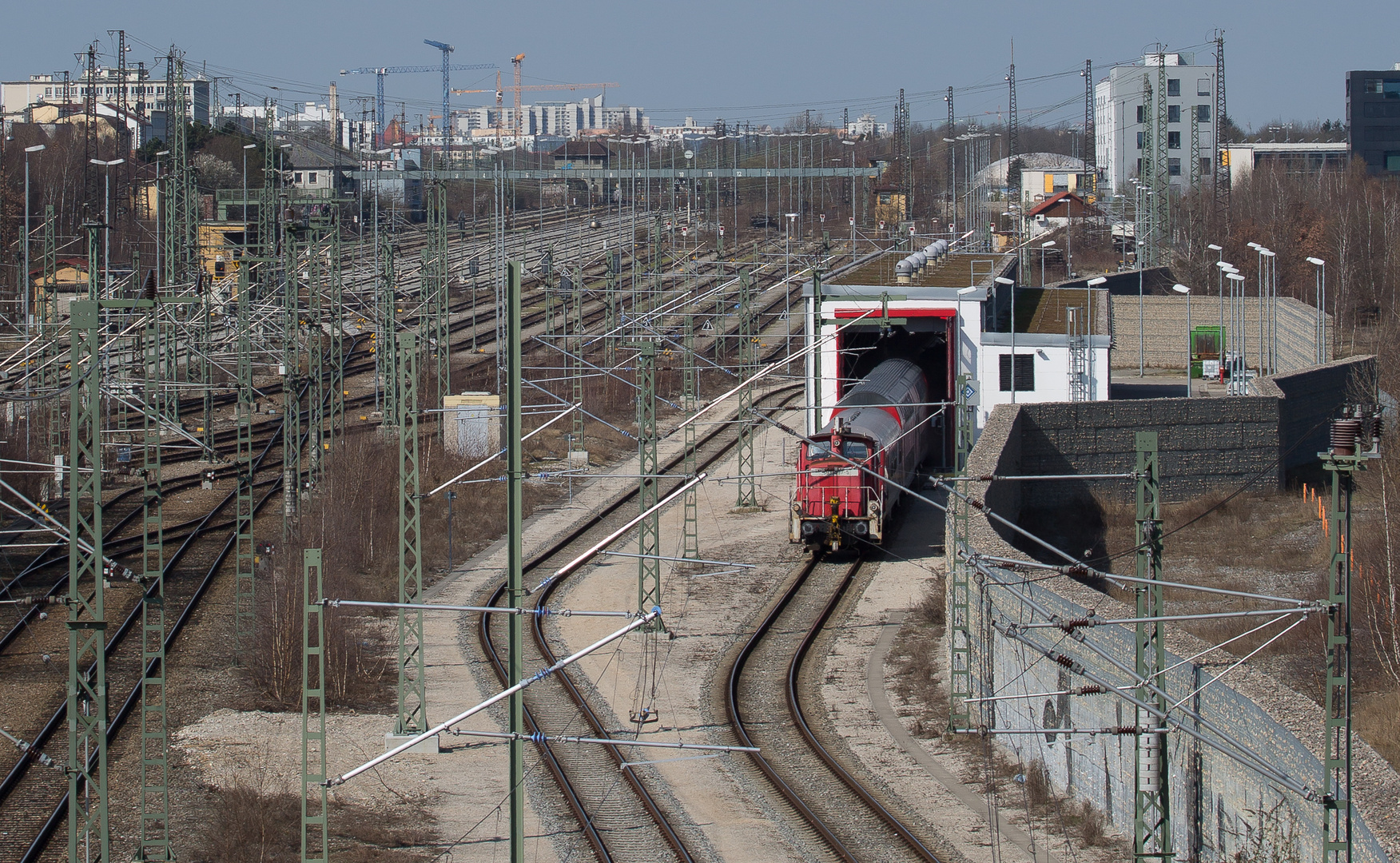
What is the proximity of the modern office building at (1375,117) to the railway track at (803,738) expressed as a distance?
66421mm

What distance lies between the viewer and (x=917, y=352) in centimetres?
3053

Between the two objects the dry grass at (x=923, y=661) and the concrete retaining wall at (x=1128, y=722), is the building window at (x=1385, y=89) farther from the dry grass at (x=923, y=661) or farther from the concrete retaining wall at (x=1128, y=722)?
the dry grass at (x=923, y=661)

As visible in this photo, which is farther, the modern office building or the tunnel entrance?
the modern office building

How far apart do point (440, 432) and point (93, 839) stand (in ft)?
58.1

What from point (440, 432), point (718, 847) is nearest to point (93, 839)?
point (718, 847)

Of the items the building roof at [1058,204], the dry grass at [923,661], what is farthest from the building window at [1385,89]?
the dry grass at [923,661]

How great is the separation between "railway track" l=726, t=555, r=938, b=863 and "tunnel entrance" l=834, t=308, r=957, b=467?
654cm

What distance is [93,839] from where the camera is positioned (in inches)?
460

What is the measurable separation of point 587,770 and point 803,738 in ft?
7.71

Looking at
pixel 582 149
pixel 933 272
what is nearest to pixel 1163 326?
pixel 933 272

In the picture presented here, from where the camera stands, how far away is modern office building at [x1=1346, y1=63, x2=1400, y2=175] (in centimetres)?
7488

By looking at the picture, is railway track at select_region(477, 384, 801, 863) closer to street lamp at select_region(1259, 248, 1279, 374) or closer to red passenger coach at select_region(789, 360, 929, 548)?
red passenger coach at select_region(789, 360, 929, 548)

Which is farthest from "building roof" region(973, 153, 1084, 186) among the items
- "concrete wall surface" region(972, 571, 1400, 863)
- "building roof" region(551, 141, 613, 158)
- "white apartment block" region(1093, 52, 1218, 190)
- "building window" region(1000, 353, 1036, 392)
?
"concrete wall surface" region(972, 571, 1400, 863)

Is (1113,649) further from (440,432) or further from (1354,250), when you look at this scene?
(1354,250)
